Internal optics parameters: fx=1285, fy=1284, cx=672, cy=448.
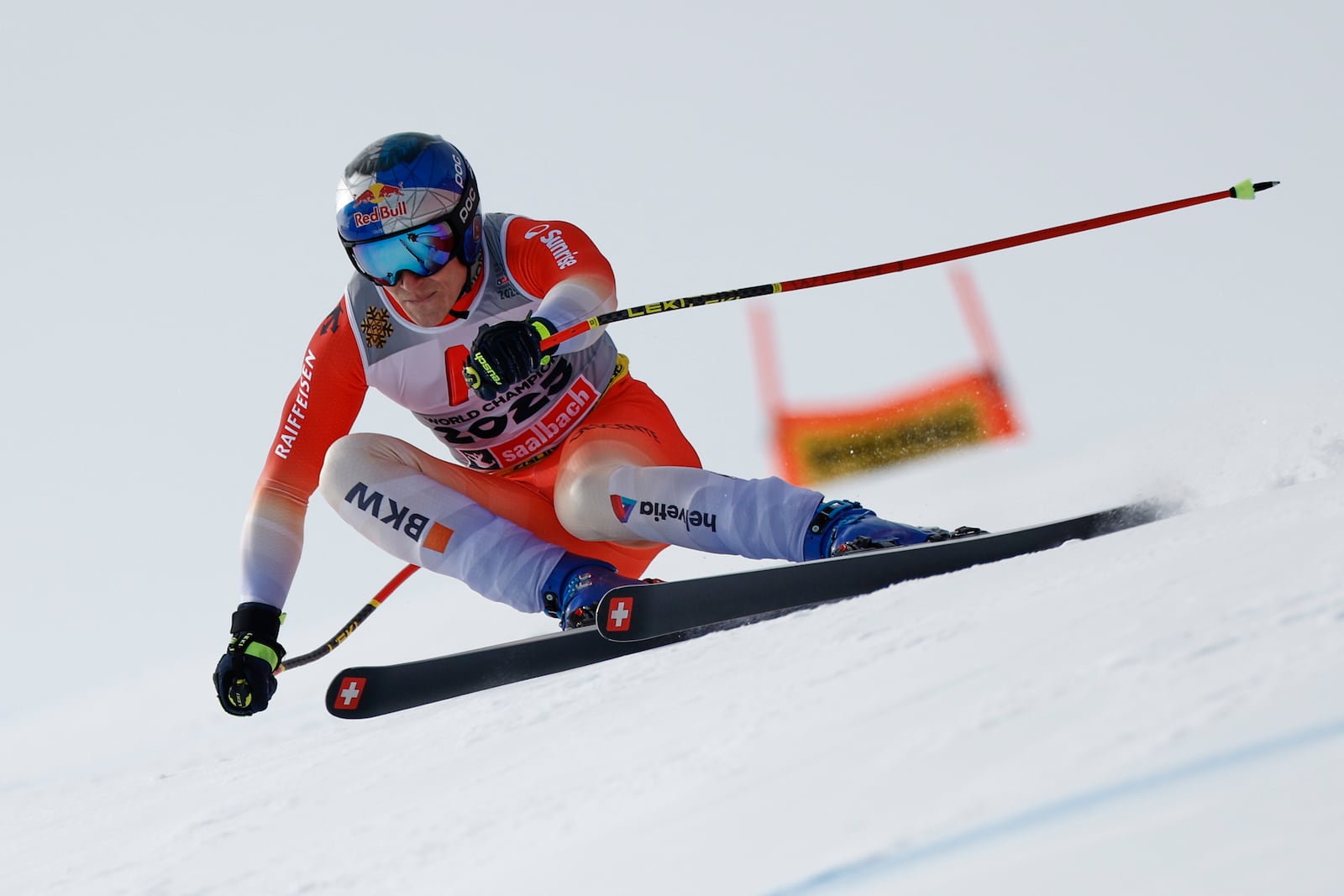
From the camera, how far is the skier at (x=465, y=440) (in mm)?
2865

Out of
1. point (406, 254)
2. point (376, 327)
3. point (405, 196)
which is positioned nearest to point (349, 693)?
point (376, 327)

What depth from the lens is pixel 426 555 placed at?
3023mm

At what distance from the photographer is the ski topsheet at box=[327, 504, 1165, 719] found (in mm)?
Answer: 2422

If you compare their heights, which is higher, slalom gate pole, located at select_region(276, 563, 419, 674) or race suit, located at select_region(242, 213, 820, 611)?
race suit, located at select_region(242, 213, 820, 611)

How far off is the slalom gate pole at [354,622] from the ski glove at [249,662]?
0.93ft

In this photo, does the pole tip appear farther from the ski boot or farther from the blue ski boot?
Result: the blue ski boot

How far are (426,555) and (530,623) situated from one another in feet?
4.40

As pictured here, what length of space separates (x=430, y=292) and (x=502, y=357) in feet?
1.60

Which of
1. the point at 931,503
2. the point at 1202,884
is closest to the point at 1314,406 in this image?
→ the point at 931,503

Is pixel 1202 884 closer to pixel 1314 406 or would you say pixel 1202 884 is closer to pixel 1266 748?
pixel 1266 748

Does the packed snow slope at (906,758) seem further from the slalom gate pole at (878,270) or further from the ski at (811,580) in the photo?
the slalom gate pole at (878,270)

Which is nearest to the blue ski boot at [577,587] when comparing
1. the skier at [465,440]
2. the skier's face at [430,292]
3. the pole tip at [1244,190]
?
the skier at [465,440]

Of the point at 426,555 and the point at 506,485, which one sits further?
the point at 506,485

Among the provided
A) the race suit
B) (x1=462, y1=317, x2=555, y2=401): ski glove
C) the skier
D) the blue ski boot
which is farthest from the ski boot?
(x1=462, y1=317, x2=555, y2=401): ski glove
